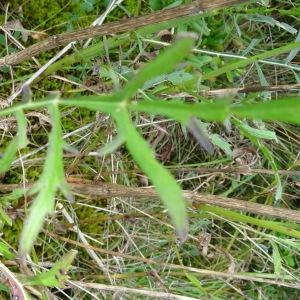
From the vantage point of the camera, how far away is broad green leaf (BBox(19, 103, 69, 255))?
1.93 feet

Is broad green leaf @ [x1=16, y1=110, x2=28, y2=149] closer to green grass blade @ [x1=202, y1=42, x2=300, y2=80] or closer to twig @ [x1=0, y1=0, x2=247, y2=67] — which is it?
twig @ [x1=0, y1=0, x2=247, y2=67]

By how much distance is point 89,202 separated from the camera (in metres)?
1.67

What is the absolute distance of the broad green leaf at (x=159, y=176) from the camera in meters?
0.50

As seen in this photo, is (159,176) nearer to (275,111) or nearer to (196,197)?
(275,111)

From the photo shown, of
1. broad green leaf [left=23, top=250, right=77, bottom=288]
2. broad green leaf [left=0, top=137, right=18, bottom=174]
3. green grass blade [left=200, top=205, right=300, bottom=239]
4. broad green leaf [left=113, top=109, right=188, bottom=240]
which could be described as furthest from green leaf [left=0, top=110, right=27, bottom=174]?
green grass blade [left=200, top=205, right=300, bottom=239]

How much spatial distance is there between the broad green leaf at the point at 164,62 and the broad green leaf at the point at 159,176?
0.03m

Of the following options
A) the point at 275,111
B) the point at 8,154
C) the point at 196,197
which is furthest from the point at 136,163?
the point at 275,111

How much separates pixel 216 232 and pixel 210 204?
72 centimetres

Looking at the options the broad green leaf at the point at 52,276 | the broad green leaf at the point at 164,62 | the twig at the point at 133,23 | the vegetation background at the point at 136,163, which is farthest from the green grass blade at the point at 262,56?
the broad green leaf at the point at 164,62

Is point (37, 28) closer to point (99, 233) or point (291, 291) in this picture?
point (99, 233)

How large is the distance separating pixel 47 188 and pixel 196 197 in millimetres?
519

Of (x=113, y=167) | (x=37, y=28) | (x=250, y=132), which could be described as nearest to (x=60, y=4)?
(x=37, y=28)

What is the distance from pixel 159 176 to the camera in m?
0.54

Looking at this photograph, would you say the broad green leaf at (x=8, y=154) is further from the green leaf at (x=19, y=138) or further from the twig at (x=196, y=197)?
the twig at (x=196, y=197)
